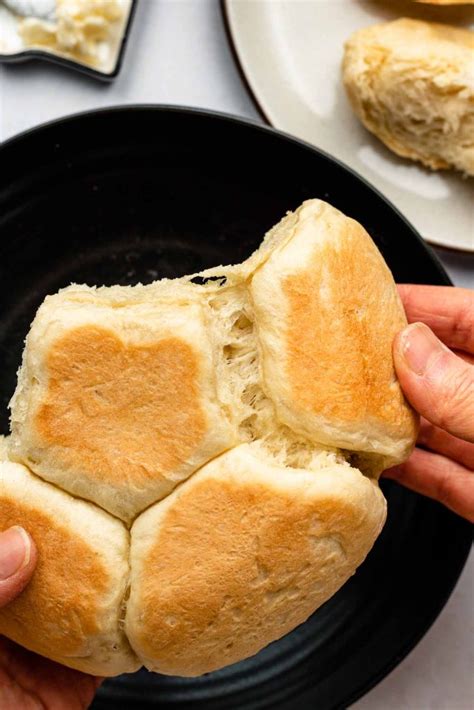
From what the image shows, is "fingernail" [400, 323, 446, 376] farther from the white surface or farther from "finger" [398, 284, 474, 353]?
the white surface

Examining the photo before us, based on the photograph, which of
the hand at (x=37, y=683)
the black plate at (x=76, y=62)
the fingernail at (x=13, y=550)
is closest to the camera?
the fingernail at (x=13, y=550)

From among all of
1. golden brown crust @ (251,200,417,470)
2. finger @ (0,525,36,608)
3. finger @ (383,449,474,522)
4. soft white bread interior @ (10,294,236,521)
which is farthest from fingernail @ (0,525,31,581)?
finger @ (383,449,474,522)

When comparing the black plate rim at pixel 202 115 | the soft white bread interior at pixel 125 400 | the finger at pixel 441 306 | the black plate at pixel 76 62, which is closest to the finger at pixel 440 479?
the finger at pixel 441 306

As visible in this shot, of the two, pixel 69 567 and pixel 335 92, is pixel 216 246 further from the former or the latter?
pixel 69 567

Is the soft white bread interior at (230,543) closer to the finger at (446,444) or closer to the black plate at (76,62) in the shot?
the finger at (446,444)

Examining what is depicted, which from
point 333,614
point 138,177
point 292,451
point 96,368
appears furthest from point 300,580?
point 138,177

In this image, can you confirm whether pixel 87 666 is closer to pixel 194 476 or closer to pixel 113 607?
pixel 113 607

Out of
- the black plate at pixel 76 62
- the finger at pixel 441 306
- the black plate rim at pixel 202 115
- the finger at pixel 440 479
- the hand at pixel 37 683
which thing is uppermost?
the black plate at pixel 76 62
